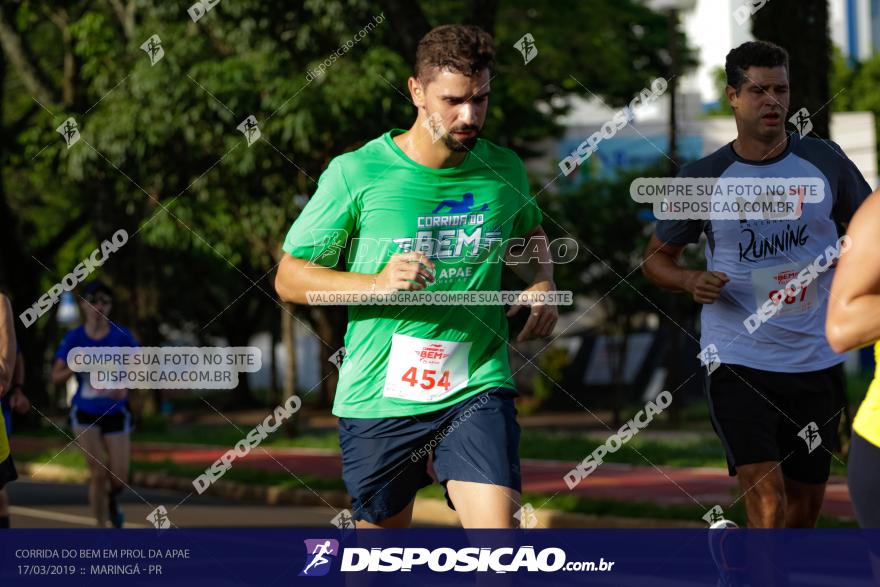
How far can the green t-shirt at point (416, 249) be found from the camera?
496 cm

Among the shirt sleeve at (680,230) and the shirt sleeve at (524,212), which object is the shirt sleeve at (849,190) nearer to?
the shirt sleeve at (680,230)

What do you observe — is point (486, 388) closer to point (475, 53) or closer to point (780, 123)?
point (475, 53)

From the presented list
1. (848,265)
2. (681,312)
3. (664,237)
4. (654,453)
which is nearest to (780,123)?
(664,237)

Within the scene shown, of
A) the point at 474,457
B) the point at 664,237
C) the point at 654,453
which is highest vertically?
the point at 654,453

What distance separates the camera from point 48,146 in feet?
62.9

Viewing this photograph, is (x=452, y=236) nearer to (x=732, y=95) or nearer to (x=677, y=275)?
(x=677, y=275)

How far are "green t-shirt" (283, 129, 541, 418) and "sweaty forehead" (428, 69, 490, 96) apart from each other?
0.31 meters

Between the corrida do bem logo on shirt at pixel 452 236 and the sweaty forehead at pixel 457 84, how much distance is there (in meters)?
0.38

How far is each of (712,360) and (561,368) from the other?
27.9m

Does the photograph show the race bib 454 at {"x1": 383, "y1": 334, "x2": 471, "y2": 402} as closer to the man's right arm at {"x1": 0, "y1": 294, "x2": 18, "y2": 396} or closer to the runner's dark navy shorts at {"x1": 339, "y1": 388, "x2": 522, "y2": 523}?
the runner's dark navy shorts at {"x1": 339, "y1": 388, "x2": 522, "y2": 523}

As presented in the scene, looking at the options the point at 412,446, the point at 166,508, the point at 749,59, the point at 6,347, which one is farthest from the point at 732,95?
the point at 166,508

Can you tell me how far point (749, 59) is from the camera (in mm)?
5926

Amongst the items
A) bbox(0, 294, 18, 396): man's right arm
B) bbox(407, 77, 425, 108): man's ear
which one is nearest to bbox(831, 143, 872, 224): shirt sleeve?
bbox(407, 77, 425, 108): man's ear

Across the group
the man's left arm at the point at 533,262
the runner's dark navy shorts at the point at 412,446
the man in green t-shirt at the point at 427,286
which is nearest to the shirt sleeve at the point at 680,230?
the man's left arm at the point at 533,262
